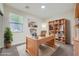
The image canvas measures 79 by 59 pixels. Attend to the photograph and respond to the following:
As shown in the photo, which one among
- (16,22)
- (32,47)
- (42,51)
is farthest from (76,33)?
(16,22)

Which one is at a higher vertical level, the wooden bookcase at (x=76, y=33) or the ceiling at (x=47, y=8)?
the ceiling at (x=47, y=8)

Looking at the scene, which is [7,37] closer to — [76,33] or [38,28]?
[38,28]

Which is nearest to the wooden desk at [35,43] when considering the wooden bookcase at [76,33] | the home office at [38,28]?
the home office at [38,28]

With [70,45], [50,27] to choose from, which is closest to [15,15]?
[50,27]

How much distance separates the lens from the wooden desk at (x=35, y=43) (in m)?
1.84

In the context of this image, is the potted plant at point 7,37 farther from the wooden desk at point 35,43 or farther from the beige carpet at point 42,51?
the wooden desk at point 35,43

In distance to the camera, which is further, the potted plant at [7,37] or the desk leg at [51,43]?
the desk leg at [51,43]

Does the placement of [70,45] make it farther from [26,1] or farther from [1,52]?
[1,52]

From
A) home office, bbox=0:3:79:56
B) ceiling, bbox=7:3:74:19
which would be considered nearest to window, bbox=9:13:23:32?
home office, bbox=0:3:79:56

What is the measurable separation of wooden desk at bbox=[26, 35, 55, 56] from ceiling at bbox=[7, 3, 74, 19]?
16.8 inches

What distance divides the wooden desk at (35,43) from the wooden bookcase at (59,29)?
0.13 metres

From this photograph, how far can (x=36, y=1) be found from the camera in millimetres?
1831

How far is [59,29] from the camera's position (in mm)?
1992

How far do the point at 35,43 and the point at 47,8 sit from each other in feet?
2.28
